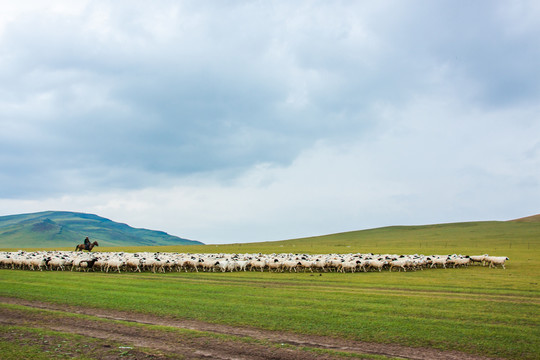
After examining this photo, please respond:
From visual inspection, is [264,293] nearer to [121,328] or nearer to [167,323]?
[167,323]

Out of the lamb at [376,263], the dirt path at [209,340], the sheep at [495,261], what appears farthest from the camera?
the sheep at [495,261]

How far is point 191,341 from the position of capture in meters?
9.34

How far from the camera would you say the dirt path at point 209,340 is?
8422 mm

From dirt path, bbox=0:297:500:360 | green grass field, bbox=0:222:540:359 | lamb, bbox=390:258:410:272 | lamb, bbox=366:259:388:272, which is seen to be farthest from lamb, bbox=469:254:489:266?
dirt path, bbox=0:297:500:360

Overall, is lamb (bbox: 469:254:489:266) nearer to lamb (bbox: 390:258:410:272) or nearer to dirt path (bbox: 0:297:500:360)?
lamb (bbox: 390:258:410:272)

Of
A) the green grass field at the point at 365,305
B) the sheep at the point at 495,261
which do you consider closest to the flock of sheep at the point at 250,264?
the sheep at the point at 495,261

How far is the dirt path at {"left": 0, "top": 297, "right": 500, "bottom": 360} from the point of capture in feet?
27.6

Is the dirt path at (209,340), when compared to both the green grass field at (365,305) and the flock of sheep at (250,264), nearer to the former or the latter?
the green grass field at (365,305)

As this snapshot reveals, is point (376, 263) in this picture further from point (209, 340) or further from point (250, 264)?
point (209, 340)

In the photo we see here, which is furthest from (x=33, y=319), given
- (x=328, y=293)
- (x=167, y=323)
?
(x=328, y=293)

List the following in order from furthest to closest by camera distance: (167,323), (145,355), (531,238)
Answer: (531,238)
(167,323)
(145,355)

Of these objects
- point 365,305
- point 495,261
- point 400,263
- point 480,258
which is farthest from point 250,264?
point 495,261

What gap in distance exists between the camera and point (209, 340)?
9438 millimetres

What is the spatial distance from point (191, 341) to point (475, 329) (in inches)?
287
